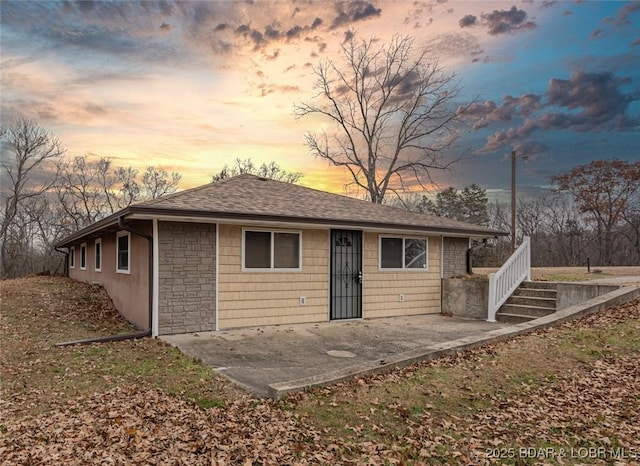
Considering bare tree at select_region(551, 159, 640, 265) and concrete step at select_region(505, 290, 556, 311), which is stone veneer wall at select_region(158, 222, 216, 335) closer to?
concrete step at select_region(505, 290, 556, 311)

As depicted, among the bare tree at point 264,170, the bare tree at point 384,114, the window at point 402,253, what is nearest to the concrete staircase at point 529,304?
the window at point 402,253

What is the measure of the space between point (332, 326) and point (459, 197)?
89.1 ft

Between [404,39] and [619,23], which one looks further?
[404,39]

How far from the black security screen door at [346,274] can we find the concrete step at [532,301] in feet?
13.5

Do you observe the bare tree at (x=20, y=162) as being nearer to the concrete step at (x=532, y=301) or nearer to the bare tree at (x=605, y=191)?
the concrete step at (x=532, y=301)

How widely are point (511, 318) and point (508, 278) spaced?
1175 millimetres

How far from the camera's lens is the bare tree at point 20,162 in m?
25.5

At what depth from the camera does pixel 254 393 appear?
4.74 m

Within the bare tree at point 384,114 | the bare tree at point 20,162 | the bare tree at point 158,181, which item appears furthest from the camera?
the bare tree at point 158,181

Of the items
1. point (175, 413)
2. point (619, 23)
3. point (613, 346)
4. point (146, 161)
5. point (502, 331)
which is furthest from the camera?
point (146, 161)

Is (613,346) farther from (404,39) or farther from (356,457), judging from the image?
(404,39)

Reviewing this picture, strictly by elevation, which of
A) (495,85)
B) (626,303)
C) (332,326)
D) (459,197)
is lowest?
(332,326)

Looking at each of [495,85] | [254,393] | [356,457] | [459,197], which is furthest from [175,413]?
[459,197]

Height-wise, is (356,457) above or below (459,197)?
below
